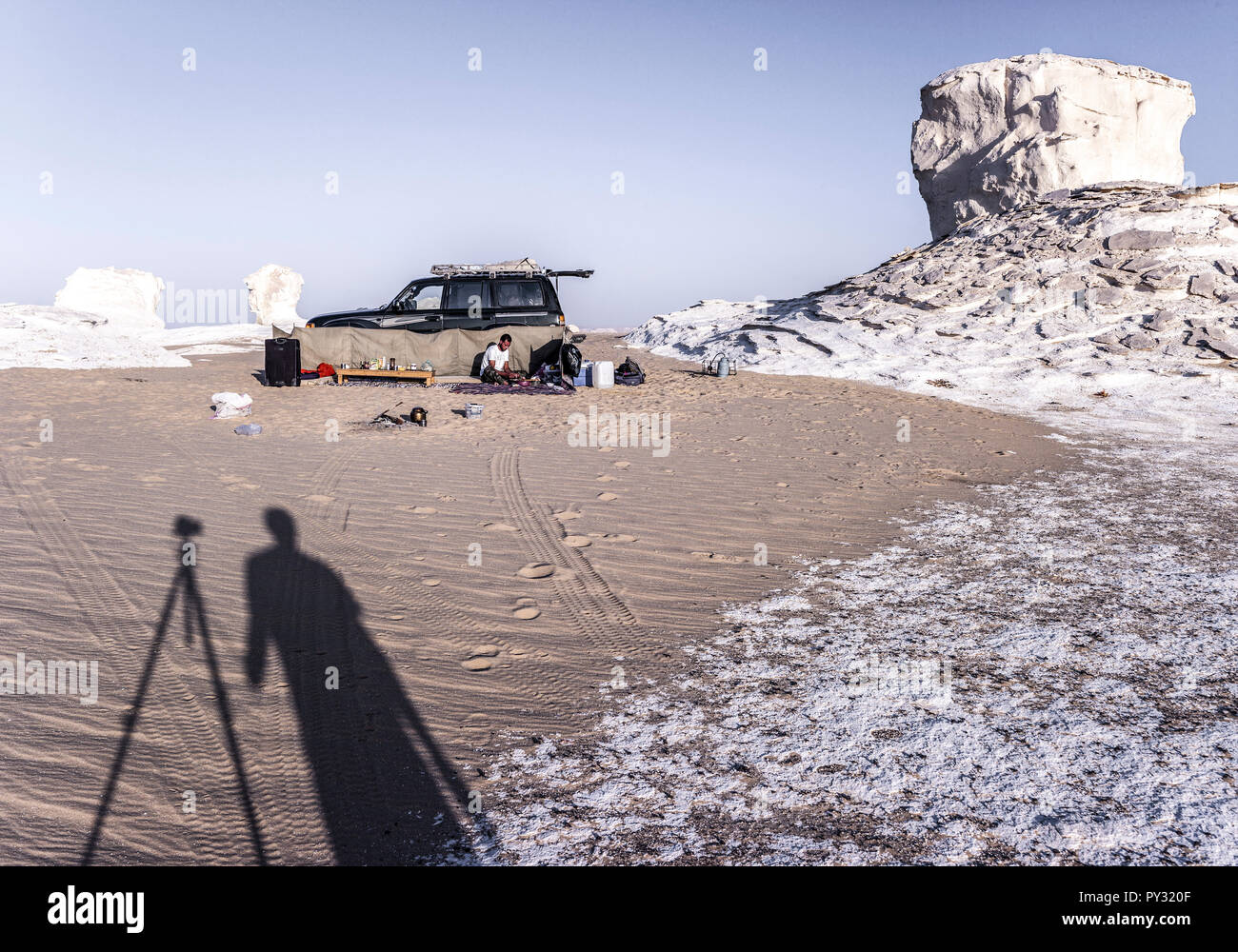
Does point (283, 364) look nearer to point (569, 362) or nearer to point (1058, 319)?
point (569, 362)

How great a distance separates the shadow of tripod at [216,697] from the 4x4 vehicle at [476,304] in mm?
10740

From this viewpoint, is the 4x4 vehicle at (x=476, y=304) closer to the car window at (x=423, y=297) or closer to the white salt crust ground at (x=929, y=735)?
the car window at (x=423, y=297)

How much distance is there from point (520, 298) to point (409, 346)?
8.34ft

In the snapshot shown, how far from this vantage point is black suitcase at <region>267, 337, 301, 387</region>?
15.0m

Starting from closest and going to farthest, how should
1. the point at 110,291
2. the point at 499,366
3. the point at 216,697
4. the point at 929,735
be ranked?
the point at 929,735 < the point at 216,697 < the point at 499,366 < the point at 110,291

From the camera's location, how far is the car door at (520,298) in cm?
1603

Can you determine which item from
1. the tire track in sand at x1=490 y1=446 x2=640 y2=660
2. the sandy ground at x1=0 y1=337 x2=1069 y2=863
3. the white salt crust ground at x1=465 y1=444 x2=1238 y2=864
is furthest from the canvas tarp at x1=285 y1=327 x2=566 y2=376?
the white salt crust ground at x1=465 y1=444 x2=1238 y2=864

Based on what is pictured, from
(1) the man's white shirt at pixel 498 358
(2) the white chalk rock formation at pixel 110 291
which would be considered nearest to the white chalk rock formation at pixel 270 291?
(2) the white chalk rock formation at pixel 110 291

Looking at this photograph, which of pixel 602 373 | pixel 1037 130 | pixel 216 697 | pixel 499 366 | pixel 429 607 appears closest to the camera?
pixel 216 697

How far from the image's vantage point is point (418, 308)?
16.2m

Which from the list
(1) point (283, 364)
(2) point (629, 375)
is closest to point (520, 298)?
(2) point (629, 375)

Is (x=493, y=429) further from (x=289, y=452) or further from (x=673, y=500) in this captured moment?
(x=673, y=500)
